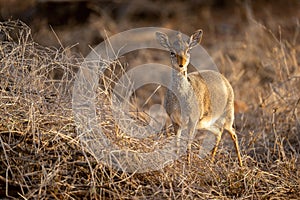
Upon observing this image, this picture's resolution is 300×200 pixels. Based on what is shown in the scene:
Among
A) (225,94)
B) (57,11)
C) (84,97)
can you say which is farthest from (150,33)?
(84,97)

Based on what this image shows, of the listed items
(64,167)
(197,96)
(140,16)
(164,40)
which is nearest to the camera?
(64,167)

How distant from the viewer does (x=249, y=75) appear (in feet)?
28.9

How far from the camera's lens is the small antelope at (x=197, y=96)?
4.62 metres

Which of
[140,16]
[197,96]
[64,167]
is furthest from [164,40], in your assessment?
[140,16]

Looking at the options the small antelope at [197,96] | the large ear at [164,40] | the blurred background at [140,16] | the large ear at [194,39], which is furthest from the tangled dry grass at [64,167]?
the blurred background at [140,16]

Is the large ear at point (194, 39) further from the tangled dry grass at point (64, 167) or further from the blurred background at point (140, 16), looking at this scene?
the blurred background at point (140, 16)

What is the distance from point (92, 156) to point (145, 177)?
373mm

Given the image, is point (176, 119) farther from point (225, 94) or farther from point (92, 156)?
point (92, 156)

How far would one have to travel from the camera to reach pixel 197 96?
483 centimetres

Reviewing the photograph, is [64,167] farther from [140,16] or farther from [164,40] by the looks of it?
[140,16]

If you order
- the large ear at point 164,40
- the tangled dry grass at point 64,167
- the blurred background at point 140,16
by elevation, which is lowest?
the blurred background at point 140,16

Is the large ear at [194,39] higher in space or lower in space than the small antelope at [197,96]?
higher

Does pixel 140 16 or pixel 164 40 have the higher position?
pixel 164 40

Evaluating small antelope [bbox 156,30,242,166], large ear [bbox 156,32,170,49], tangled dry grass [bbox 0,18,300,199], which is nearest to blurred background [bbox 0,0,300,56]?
small antelope [bbox 156,30,242,166]
